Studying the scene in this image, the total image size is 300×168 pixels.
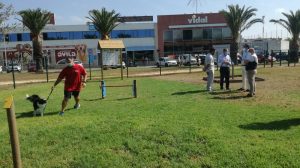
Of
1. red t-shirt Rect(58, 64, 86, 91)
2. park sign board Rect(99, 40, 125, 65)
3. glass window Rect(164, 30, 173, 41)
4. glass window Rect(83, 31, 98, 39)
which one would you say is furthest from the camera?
glass window Rect(83, 31, 98, 39)

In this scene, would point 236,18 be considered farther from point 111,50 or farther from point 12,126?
point 12,126

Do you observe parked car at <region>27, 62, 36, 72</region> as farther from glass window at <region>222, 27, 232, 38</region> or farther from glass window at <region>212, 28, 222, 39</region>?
glass window at <region>222, 27, 232, 38</region>

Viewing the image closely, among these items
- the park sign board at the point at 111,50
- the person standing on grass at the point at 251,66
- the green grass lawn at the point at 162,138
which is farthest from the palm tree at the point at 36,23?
the green grass lawn at the point at 162,138

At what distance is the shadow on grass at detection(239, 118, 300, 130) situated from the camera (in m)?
8.22

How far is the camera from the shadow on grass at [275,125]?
27.0 ft

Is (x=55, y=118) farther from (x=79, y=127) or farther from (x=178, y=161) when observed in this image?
(x=178, y=161)

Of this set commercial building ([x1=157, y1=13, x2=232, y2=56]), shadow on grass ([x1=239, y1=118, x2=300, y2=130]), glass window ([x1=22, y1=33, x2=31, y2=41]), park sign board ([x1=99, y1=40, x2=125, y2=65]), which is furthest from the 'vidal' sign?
shadow on grass ([x1=239, y1=118, x2=300, y2=130])

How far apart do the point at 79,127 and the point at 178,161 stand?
2638 millimetres

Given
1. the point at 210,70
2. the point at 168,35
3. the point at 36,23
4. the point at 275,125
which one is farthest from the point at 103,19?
the point at 275,125

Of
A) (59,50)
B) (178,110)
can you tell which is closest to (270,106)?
(178,110)

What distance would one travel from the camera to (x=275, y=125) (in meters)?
8.48

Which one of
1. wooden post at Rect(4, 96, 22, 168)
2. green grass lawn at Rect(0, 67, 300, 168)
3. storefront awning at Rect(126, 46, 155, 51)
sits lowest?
green grass lawn at Rect(0, 67, 300, 168)

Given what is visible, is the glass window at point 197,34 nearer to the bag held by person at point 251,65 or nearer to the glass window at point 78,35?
the glass window at point 78,35

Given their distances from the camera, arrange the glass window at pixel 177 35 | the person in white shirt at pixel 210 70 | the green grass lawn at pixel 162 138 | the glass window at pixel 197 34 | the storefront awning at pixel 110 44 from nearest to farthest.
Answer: the green grass lawn at pixel 162 138 < the person in white shirt at pixel 210 70 < the storefront awning at pixel 110 44 < the glass window at pixel 197 34 < the glass window at pixel 177 35
